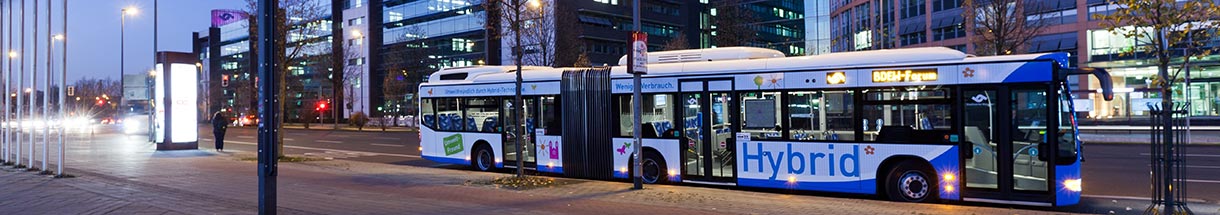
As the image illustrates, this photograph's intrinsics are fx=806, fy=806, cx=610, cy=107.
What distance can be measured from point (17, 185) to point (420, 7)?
69855mm

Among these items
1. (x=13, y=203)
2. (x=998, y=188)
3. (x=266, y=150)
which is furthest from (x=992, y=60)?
(x=13, y=203)

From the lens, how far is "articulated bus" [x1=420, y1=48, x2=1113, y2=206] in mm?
10859

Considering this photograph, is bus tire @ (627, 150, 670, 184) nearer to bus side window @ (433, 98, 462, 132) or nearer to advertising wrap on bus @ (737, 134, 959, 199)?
advertising wrap on bus @ (737, 134, 959, 199)

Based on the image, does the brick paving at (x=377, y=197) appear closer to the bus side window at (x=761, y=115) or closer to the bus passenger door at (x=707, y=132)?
the bus passenger door at (x=707, y=132)

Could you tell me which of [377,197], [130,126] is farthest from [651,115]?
[130,126]

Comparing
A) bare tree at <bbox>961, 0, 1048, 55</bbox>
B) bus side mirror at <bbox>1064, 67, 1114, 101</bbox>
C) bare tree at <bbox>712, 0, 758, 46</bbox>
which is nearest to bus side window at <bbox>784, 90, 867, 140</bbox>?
bus side mirror at <bbox>1064, 67, 1114, 101</bbox>

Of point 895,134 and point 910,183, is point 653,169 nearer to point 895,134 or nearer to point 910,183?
point 895,134

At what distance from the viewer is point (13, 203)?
1099 cm

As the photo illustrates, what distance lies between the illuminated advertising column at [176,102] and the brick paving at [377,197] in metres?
9.80

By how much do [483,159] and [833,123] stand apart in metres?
8.52

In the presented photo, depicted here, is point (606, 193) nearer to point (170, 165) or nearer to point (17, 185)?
point (17, 185)

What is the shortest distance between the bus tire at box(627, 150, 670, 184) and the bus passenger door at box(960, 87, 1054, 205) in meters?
5.06

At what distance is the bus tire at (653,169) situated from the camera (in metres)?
14.4

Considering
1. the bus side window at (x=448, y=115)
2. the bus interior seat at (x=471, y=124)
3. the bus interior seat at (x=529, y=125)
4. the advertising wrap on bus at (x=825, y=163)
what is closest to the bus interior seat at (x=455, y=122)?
the bus side window at (x=448, y=115)
